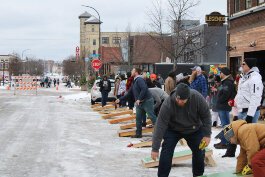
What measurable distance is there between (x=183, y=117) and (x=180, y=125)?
0.41ft

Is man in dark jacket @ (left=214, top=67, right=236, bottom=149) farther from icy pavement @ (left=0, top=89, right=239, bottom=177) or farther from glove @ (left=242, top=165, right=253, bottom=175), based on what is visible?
glove @ (left=242, top=165, right=253, bottom=175)

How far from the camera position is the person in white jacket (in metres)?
8.78

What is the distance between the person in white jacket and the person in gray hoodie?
1.77m

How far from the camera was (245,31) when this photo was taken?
21.4 metres

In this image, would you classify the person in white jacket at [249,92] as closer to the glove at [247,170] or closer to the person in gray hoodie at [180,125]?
the person in gray hoodie at [180,125]

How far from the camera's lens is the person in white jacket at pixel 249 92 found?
8779 mm

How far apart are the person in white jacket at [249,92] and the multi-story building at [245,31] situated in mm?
10550

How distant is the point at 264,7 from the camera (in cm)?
1905

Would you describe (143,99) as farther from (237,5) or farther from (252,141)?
(237,5)

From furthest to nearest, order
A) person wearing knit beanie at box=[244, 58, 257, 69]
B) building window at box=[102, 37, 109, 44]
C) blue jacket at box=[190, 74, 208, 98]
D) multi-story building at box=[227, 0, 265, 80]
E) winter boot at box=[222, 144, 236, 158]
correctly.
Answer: building window at box=[102, 37, 109, 44]
multi-story building at box=[227, 0, 265, 80]
blue jacket at box=[190, 74, 208, 98]
winter boot at box=[222, 144, 236, 158]
person wearing knit beanie at box=[244, 58, 257, 69]

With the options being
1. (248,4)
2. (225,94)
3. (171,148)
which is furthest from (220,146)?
(248,4)

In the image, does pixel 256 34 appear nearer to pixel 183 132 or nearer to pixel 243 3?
pixel 243 3

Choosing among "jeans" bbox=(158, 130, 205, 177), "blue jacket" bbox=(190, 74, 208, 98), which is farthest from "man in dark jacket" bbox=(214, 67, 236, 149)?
"jeans" bbox=(158, 130, 205, 177)

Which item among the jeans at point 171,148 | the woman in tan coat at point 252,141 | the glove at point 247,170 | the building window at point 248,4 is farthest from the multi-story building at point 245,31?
the woman in tan coat at point 252,141
